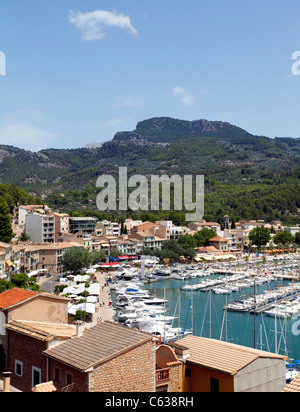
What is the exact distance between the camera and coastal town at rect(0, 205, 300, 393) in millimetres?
7508

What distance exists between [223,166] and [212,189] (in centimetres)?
3009

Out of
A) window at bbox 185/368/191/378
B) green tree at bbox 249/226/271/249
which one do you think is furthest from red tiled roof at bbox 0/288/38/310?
green tree at bbox 249/226/271/249

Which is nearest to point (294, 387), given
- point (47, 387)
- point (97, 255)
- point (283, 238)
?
point (47, 387)

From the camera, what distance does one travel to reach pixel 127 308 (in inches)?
1132

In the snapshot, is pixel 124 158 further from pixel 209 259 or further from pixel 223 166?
pixel 209 259

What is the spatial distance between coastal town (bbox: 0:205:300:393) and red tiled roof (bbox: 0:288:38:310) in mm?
40

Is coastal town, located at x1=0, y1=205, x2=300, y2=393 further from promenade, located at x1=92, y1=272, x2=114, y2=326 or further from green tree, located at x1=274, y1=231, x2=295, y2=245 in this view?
green tree, located at x1=274, y1=231, x2=295, y2=245

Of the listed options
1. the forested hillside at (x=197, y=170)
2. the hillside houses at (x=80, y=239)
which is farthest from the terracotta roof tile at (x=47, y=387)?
the forested hillside at (x=197, y=170)

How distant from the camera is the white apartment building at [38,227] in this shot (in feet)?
159

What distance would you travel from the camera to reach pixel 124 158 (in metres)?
165

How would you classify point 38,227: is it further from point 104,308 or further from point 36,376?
point 36,376

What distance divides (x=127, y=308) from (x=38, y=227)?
2304 centimetres

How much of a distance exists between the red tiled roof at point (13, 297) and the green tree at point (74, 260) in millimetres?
28842

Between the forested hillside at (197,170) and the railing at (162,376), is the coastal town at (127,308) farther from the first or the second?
the forested hillside at (197,170)
